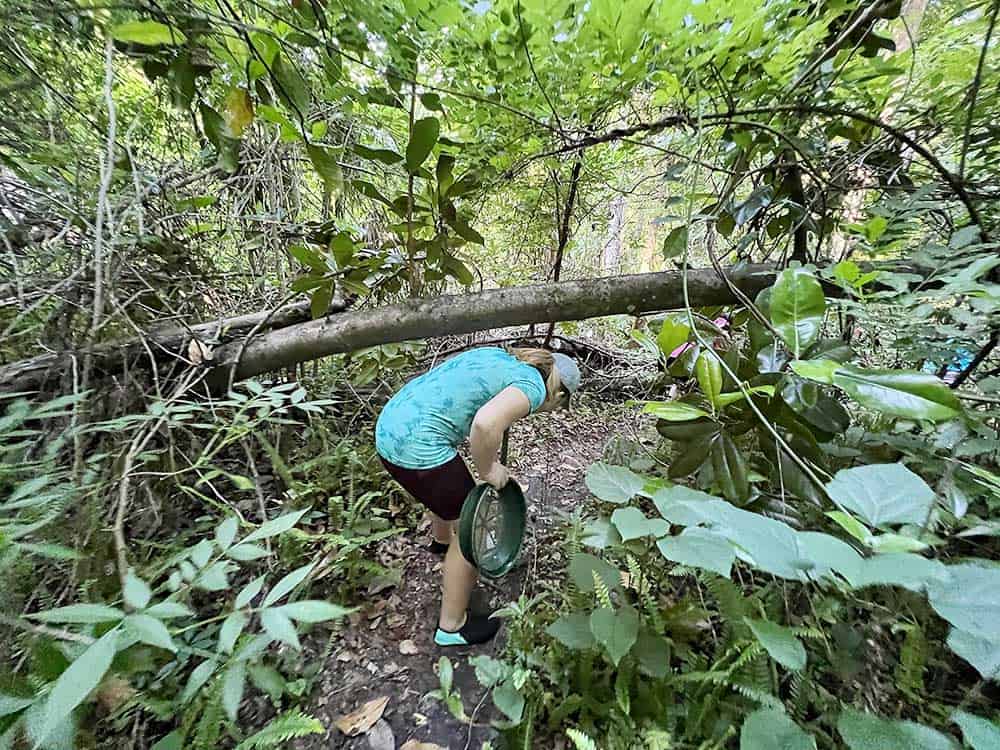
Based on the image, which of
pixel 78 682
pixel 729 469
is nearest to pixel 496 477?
pixel 729 469

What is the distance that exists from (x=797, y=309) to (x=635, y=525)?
57 cm

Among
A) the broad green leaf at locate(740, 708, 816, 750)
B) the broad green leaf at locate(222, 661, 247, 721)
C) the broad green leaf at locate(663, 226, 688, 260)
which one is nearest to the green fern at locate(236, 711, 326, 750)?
the broad green leaf at locate(222, 661, 247, 721)

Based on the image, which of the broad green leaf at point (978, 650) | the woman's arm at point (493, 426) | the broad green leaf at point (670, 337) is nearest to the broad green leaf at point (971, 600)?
the broad green leaf at point (978, 650)

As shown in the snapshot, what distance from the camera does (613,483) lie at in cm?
95

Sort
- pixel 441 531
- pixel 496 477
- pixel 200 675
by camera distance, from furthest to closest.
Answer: pixel 441 531 < pixel 496 477 < pixel 200 675

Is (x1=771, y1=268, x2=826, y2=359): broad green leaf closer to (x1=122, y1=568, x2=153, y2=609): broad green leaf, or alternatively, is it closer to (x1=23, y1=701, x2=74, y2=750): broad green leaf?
(x1=122, y1=568, x2=153, y2=609): broad green leaf

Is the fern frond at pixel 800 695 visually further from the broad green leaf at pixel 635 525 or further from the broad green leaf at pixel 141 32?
the broad green leaf at pixel 141 32

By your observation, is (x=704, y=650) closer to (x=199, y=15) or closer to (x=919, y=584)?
(x=919, y=584)

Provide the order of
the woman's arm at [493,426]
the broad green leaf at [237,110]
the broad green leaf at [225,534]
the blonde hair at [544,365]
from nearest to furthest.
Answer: the broad green leaf at [225,534]
the broad green leaf at [237,110]
the woman's arm at [493,426]
the blonde hair at [544,365]

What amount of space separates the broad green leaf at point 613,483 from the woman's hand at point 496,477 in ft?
2.56

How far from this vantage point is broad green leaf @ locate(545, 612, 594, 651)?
3.82 feet

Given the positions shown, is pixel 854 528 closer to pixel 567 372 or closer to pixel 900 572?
pixel 900 572

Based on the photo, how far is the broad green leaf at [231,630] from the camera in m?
0.67

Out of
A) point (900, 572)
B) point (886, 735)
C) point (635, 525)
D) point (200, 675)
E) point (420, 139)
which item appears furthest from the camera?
point (420, 139)
